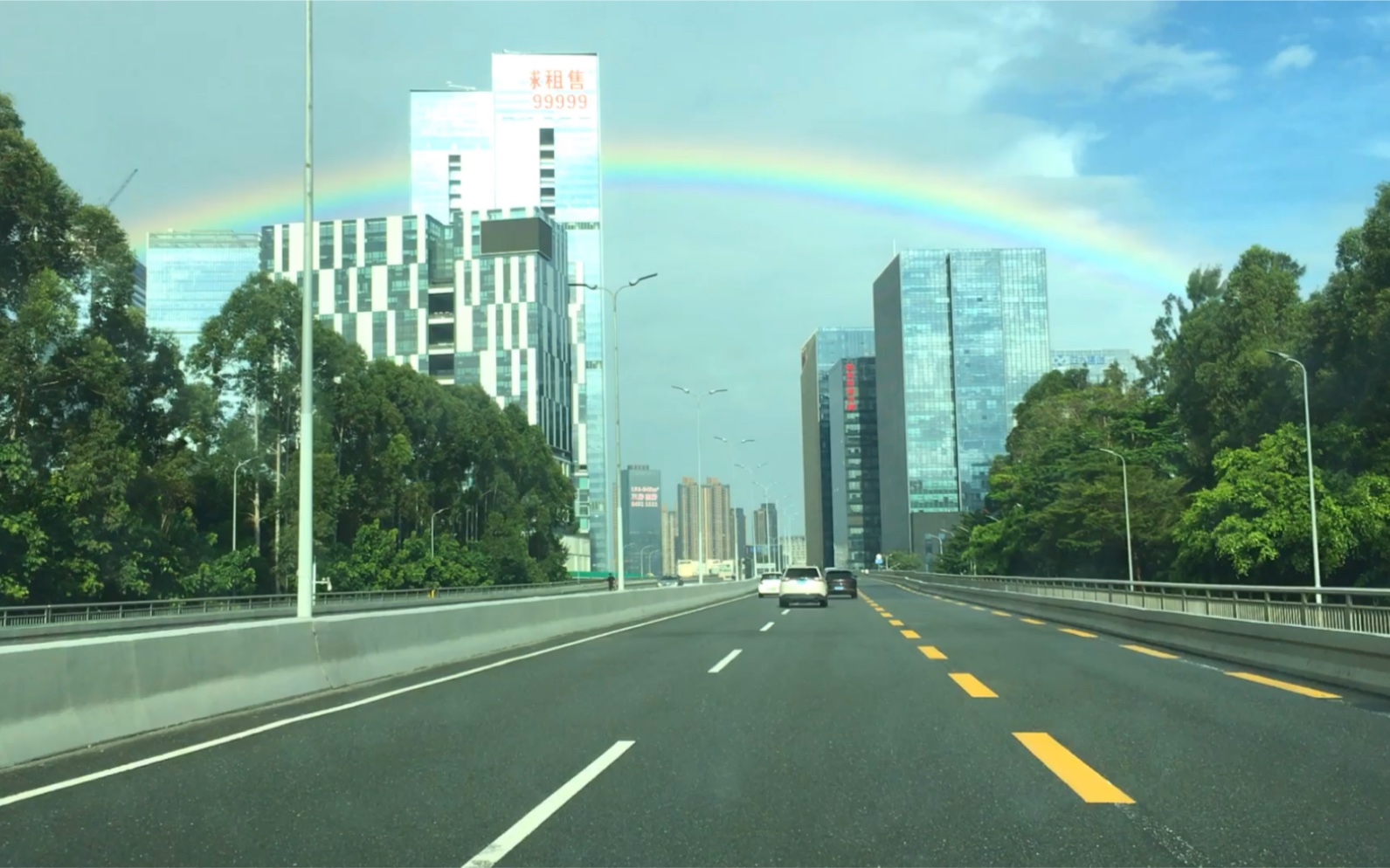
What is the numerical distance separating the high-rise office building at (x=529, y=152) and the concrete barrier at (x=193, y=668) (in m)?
168

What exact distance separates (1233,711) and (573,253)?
184 metres

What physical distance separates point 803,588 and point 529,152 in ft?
510

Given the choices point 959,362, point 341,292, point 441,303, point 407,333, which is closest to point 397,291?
point 407,333

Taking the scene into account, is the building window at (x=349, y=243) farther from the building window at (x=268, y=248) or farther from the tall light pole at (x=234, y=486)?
the tall light pole at (x=234, y=486)

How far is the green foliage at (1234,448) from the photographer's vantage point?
49.8 metres

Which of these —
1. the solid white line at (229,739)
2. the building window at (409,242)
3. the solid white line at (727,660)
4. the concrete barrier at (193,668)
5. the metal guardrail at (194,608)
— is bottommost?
the metal guardrail at (194,608)

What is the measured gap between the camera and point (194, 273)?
633 feet

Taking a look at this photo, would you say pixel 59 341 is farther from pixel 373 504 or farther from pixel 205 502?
pixel 373 504

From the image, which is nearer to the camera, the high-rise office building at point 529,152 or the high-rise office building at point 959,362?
the high-rise office building at point 529,152

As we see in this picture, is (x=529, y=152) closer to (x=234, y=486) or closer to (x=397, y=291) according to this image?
(x=397, y=291)

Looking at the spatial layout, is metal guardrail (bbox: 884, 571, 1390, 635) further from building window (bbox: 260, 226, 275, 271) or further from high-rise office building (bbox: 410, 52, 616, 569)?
high-rise office building (bbox: 410, 52, 616, 569)

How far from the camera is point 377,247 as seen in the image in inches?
6038

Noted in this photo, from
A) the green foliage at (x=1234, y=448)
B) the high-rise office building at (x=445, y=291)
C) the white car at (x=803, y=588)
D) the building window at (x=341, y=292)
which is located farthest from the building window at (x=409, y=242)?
the white car at (x=803, y=588)

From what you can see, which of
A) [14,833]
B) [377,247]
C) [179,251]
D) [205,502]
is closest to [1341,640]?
[14,833]
